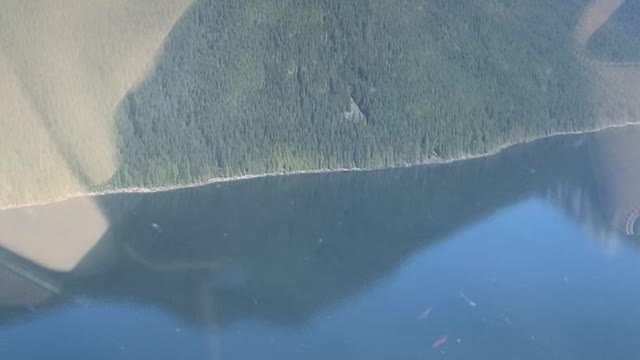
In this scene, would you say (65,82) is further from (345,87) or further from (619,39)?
(619,39)

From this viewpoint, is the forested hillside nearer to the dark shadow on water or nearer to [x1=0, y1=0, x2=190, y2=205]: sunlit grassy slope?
[x1=0, y1=0, x2=190, y2=205]: sunlit grassy slope

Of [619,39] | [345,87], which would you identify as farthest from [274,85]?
[619,39]

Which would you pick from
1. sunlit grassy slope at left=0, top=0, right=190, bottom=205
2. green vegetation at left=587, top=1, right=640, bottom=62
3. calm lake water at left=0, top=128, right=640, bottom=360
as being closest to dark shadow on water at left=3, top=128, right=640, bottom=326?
calm lake water at left=0, top=128, right=640, bottom=360

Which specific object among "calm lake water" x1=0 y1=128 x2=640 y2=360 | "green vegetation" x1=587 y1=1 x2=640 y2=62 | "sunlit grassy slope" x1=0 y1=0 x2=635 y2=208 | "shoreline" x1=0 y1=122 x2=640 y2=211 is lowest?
"calm lake water" x1=0 y1=128 x2=640 y2=360

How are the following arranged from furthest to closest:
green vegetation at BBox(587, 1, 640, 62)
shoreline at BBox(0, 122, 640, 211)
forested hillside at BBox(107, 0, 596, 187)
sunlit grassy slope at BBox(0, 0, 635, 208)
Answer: green vegetation at BBox(587, 1, 640, 62) → forested hillside at BBox(107, 0, 596, 187) → sunlit grassy slope at BBox(0, 0, 635, 208) → shoreline at BBox(0, 122, 640, 211)

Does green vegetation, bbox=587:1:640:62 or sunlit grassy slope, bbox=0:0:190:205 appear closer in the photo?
sunlit grassy slope, bbox=0:0:190:205

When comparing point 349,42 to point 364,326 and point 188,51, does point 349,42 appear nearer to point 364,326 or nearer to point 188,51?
point 188,51

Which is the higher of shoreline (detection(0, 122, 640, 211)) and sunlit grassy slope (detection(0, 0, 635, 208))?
sunlit grassy slope (detection(0, 0, 635, 208))
